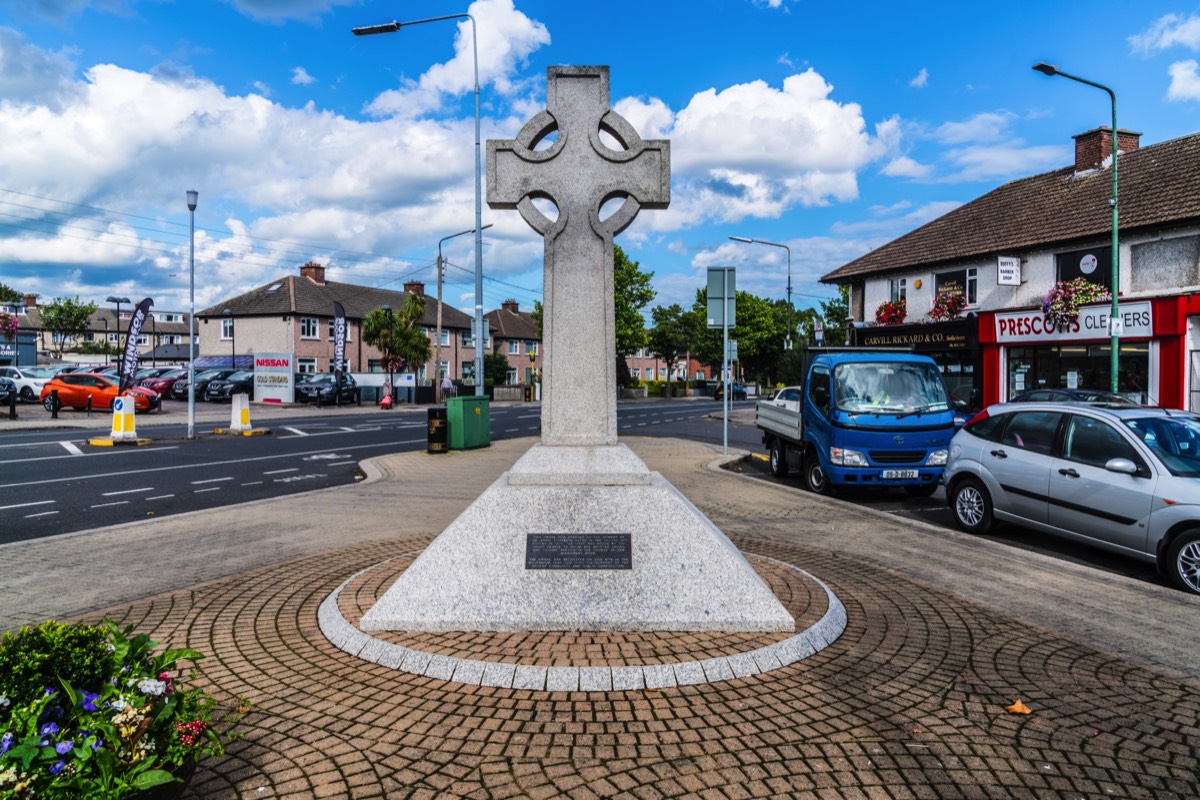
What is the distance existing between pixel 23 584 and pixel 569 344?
5189 millimetres

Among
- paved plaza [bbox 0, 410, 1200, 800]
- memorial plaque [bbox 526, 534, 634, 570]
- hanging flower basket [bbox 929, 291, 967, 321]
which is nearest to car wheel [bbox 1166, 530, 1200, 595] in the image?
paved plaza [bbox 0, 410, 1200, 800]

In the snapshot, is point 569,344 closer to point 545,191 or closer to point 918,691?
point 545,191

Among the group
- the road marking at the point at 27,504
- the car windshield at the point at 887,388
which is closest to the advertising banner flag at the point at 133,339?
the road marking at the point at 27,504

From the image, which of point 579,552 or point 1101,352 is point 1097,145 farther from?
point 579,552

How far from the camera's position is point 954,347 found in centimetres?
2678

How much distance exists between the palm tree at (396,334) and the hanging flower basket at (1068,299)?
3779cm

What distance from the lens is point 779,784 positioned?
3158 mm

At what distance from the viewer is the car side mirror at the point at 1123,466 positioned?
7258 millimetres

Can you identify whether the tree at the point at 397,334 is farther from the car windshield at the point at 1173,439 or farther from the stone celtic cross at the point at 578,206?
the car windshield at the point at 1173,439

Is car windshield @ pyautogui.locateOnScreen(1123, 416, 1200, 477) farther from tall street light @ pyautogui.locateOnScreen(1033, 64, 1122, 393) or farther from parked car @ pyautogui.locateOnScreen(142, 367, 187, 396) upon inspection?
parked car @ pyautogui.locateOnScreen(142, 367, 187, 396)

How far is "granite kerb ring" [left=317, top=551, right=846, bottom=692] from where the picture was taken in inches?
163

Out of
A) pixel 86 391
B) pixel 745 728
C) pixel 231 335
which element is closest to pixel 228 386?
pixel 86 391

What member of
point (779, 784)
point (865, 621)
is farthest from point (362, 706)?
point (865, 621)

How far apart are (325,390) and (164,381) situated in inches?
361
